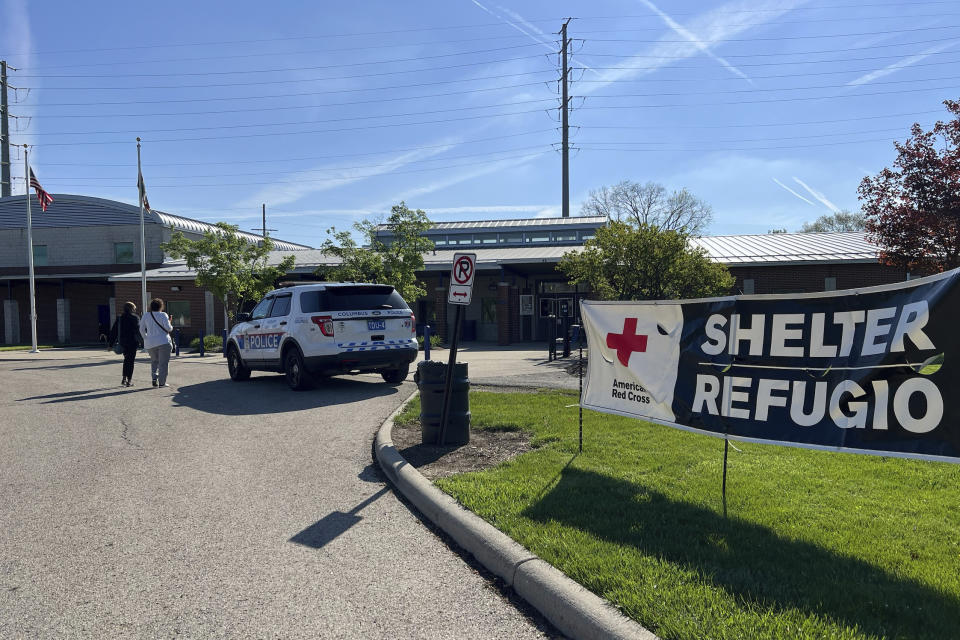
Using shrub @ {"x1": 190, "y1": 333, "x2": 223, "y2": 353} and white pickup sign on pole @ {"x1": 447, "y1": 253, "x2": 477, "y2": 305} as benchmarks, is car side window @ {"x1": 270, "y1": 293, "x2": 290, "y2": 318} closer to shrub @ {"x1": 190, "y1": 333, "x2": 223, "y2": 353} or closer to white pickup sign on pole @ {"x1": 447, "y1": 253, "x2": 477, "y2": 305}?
white pickup sign on pole @ {"x1": 447, "y1": 253, "x2": 477, "y2": 305}

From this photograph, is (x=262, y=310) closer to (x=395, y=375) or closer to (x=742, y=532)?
(x=395, y=375)

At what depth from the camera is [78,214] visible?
41.3m

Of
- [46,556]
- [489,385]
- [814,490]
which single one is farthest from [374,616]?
[489,385]

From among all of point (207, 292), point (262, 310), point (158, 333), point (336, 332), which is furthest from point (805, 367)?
point (207, 292)

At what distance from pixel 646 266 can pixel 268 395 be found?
10337mm

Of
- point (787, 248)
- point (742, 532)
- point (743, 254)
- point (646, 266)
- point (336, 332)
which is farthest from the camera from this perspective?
point (787, 248)

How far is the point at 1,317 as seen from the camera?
3662cm

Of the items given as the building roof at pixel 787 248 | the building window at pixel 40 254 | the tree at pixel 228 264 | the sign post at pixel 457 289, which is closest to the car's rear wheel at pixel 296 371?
the sign post at pixel 457 289

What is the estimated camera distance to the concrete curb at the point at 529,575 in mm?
2947

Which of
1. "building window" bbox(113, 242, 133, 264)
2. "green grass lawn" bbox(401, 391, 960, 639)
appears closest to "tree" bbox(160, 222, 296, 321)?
"building window" bbox(113, 242, 133, 264)

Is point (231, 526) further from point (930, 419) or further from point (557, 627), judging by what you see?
point (930, 419)

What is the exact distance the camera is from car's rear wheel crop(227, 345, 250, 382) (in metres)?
13.7

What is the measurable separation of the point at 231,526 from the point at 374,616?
6.18 ft

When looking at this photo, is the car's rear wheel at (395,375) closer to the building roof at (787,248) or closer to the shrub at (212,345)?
the building roof at (787,248)
